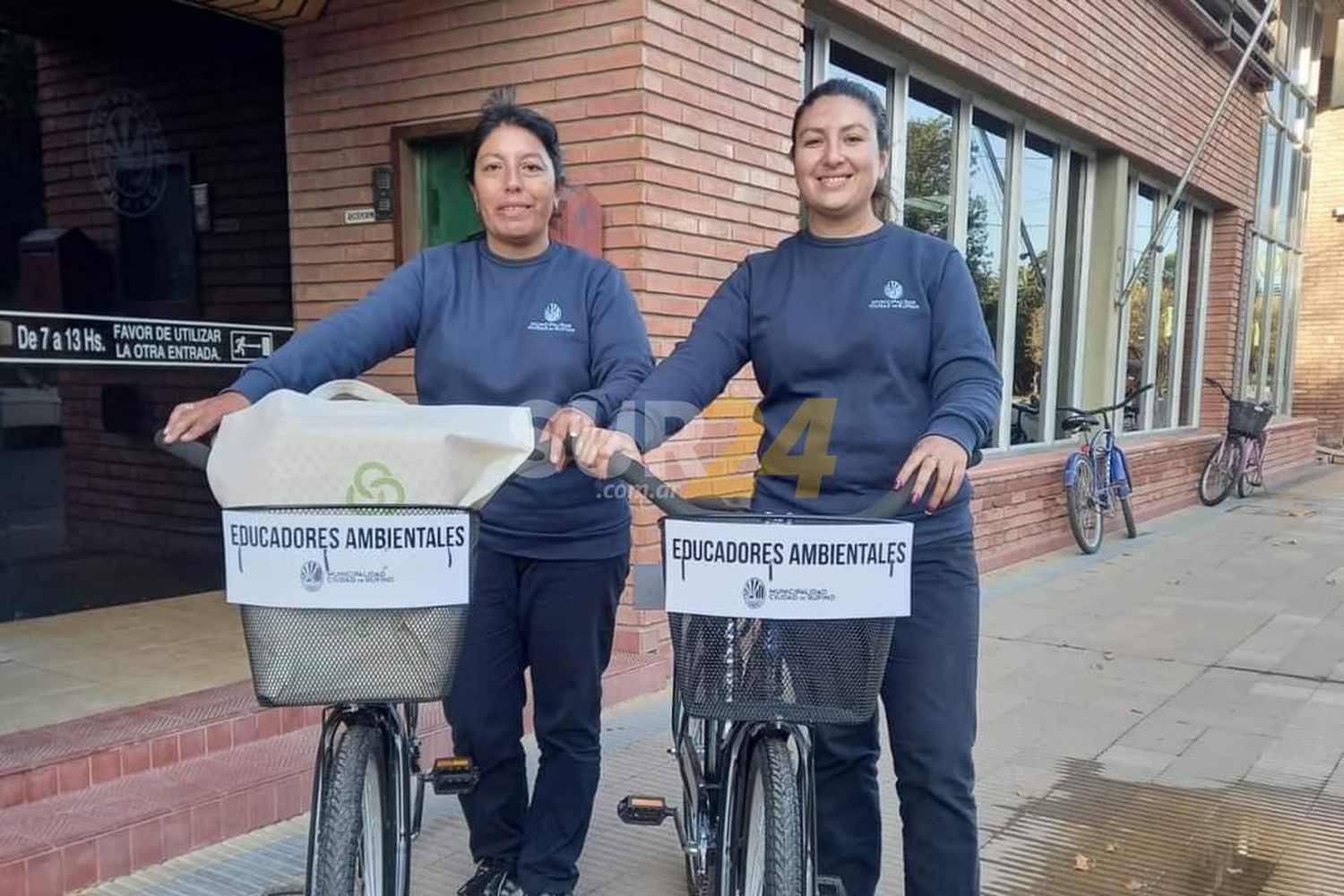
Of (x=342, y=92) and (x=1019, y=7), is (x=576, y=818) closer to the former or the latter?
(x=342, y=92)

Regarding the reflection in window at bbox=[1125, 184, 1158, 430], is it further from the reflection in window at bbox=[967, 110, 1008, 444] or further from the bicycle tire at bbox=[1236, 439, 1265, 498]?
the reflection in window at bbox=[967, 110, 1008, 444]

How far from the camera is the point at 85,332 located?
445 cm

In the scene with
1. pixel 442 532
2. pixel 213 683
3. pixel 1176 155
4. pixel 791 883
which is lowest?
pixel 213 683

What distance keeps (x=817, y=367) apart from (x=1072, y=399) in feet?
24.5

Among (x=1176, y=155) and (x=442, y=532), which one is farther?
(x=1176, y=155)

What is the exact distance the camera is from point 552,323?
2.37 m

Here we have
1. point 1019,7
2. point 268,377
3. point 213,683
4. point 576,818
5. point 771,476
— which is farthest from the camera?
point 1019,7

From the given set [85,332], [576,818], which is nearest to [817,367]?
[576,818]

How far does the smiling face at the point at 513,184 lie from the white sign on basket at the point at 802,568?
0.94m

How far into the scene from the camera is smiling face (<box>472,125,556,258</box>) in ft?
7.59

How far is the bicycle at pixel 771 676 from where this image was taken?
176cm

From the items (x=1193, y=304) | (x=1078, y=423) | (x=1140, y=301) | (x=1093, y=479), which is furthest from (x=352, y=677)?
(x=1193, y=304)

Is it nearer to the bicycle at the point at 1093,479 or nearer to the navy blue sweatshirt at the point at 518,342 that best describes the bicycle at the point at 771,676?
the navy blue sweatshirt at the point at 518,342

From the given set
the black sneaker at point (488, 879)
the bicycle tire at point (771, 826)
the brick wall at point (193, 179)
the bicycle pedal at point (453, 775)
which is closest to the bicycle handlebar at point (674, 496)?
the bicycle tire at point (771, 826)
